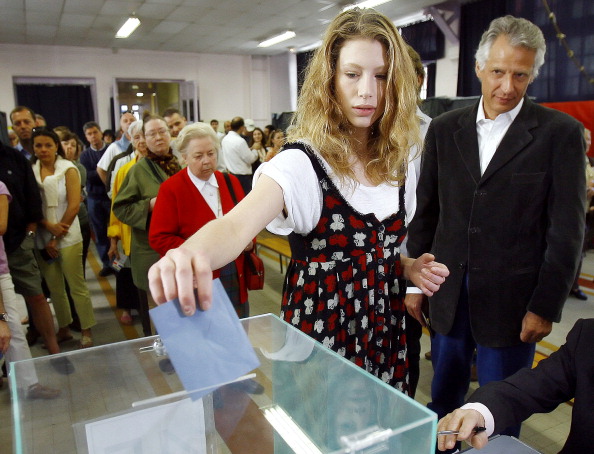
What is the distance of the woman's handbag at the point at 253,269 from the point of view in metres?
2.82

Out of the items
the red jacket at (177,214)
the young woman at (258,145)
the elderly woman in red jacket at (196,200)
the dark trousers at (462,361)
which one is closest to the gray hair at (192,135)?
the elderly woman in red jacket at (196,200)

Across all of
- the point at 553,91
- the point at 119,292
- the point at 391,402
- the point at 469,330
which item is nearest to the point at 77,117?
the point at 119,292

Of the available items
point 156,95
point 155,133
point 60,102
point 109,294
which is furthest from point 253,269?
point 156,95

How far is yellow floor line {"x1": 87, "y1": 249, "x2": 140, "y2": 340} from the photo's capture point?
3.97 metres

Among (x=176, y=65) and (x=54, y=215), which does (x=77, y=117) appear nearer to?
(x=176, y=65)

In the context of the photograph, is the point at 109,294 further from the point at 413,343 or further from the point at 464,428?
the point at 464,428

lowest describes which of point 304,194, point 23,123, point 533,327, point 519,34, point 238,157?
point 533,327

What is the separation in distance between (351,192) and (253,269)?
5.84ft

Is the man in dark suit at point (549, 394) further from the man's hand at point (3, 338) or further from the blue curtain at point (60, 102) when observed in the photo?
the blue curtain at point (60, 102)

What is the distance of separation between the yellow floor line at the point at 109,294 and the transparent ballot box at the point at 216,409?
10.2 feet

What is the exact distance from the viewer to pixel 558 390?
1.35 metres

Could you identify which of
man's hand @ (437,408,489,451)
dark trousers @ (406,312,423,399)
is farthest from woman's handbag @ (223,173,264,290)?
man's hand @ (437,408,489,451)

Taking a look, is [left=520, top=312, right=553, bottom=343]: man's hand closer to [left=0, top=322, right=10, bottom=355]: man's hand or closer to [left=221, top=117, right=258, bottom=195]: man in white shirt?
[left=0, top=322, right=10, bottom=355]: man's hand

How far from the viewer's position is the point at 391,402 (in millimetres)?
652
